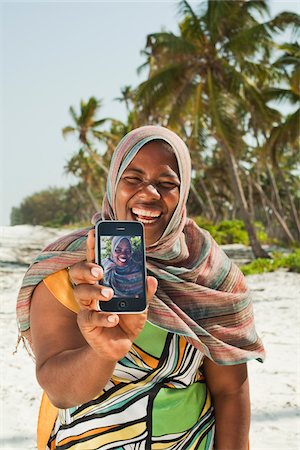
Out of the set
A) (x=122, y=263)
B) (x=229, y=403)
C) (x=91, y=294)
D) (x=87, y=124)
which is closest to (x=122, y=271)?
(x=122, y=263)

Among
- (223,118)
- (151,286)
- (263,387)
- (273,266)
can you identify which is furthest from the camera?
(223,118)

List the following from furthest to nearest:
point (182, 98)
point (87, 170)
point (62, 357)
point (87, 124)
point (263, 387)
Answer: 1. point (87, 170)
2. point (87, 124)
3. point (182, 98)
4. point (263, 387)
5. point (62, 357)

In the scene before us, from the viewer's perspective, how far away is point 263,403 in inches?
176

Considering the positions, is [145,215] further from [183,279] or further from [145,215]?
[183,279]

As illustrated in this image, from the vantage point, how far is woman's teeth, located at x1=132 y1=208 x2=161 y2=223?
159 cm

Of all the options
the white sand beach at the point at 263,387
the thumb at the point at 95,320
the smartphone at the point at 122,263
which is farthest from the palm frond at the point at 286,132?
the thumb at the point at 95,320

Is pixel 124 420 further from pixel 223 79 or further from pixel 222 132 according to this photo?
pixel 223 79

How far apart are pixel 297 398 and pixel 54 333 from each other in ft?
12.0

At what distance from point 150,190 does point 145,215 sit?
0.08 metres

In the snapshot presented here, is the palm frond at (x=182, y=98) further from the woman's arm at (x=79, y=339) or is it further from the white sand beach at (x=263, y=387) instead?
the woman's arm at (x=79, y=339)

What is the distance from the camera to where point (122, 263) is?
1.33 meters

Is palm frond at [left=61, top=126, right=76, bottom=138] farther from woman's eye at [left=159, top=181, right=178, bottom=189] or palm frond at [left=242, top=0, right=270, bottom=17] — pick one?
woman's eye at [left=159, top=181, right=178, bottom=189]

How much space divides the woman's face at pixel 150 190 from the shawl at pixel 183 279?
0.9 inches

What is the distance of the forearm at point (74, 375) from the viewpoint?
1300 millimetres
